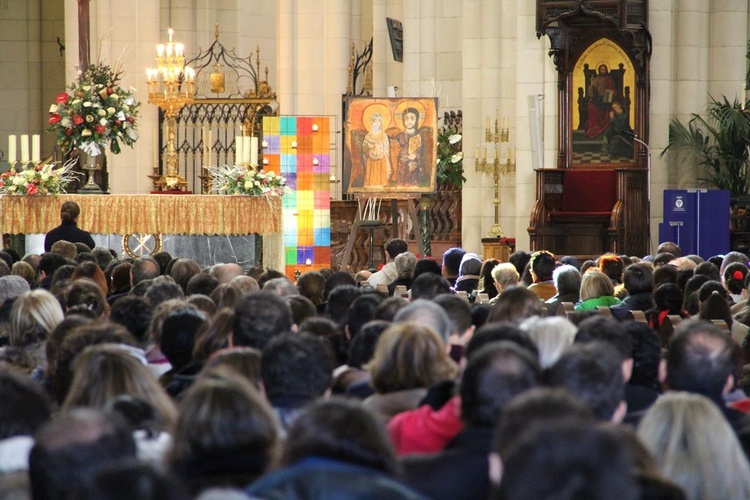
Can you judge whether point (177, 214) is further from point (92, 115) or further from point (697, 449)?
point (697, 449)

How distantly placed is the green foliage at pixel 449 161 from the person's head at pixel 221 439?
1840cm

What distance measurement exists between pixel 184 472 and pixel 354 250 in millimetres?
19295

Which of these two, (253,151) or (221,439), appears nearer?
(221,439)

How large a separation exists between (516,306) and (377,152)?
983 cm

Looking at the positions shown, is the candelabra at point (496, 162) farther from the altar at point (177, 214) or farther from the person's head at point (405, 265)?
the person's head at point (405, 265)

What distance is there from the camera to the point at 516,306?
6.80m

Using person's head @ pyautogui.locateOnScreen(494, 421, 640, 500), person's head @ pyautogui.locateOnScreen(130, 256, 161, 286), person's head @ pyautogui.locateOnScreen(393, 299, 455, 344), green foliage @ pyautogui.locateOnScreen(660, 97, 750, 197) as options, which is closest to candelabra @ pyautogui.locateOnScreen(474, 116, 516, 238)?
green foliage @ pyautogui.locateOnScreen(660, 97, 750, 197)

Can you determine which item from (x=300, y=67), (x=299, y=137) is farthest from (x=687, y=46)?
(x=300, y=67)

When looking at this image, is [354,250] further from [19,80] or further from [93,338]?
[93,338]

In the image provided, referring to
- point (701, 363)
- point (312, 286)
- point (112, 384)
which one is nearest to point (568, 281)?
point (312, 286)

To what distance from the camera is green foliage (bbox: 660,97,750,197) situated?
18.7 meters

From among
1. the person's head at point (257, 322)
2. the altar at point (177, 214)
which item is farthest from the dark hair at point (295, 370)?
the altar at point (177, 214)

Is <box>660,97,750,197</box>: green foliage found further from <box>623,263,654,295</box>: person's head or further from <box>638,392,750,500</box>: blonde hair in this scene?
<box>638,392,750,500</box>: blonde hair

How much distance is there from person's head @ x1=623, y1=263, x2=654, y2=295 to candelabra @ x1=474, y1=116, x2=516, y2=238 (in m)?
11.7
